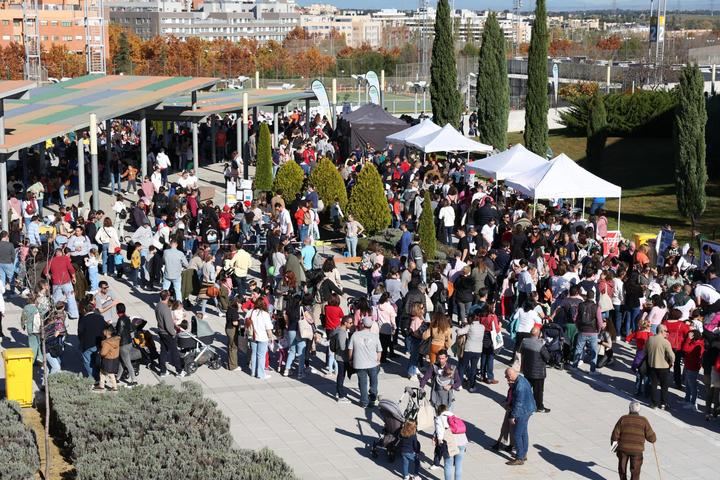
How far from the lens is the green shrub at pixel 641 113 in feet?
150

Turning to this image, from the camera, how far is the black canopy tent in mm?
35156

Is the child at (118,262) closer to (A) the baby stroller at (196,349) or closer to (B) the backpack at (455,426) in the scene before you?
(A) the baby stroller at (196,349)

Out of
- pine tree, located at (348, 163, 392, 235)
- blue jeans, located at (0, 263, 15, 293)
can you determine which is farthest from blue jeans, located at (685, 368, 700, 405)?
blue jeans, located at (0, 263, 15, 293)

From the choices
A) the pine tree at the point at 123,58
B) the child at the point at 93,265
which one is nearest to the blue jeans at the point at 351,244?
the child at the point at 93,265

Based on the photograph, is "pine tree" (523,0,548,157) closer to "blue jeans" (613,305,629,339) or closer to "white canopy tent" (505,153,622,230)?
"white canopy tent" (505,153,622,230)

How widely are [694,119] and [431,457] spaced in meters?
18.4

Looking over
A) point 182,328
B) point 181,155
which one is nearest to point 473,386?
point 182,328

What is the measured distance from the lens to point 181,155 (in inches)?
1344

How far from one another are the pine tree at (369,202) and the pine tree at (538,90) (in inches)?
551

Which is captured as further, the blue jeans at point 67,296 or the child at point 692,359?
the blue jeans at point 67,296

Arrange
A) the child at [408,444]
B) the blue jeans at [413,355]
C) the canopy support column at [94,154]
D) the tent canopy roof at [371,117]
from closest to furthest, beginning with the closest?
1. the child at [408,444]
2. the blue jeans at [413,355]
3. the canopy support column at [94,154]
4. the tent canopy roof at [371,117]

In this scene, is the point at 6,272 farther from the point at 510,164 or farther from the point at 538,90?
the point at 538,90

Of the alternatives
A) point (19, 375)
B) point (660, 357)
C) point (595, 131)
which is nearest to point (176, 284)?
point (19, 375)

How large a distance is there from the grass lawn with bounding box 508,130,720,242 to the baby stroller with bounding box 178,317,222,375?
48.1ft
